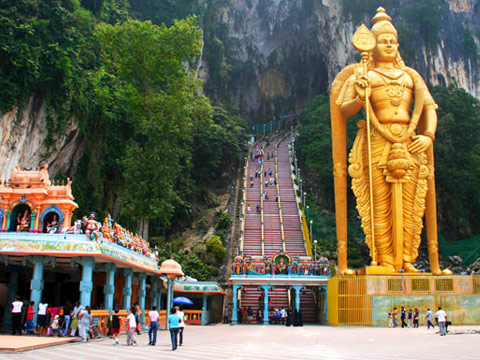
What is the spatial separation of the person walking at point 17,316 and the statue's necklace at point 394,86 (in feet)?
44.0


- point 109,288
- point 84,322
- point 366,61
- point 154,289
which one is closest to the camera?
point 84,322

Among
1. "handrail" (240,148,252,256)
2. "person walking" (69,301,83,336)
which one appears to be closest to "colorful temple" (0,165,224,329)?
"person walking" (69,301,83,336)

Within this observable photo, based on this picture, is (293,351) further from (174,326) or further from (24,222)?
(24,222)

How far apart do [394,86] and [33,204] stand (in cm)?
1249

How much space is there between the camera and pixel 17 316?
1122cm

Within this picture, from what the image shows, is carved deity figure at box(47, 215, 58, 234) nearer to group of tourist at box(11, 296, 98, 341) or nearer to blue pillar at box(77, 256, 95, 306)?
blue pillar at box(77, 256, 95, 306)

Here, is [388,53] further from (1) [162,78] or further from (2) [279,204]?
(2) [279,204]

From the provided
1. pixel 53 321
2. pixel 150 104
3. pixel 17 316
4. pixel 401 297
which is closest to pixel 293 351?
pixel 53 321

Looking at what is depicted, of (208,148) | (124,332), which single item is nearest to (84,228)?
(124,332)

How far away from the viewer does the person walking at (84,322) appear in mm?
10742

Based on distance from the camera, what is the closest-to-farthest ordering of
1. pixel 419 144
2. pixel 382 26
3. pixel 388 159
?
1. pixel 419 144
2. pixel 388 159
3. pixel 382 26

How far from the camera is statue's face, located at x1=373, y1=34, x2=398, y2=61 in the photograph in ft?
61.8

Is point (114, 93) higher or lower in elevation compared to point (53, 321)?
higher

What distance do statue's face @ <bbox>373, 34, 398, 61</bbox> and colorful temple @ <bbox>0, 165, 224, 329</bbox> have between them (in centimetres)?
1085
